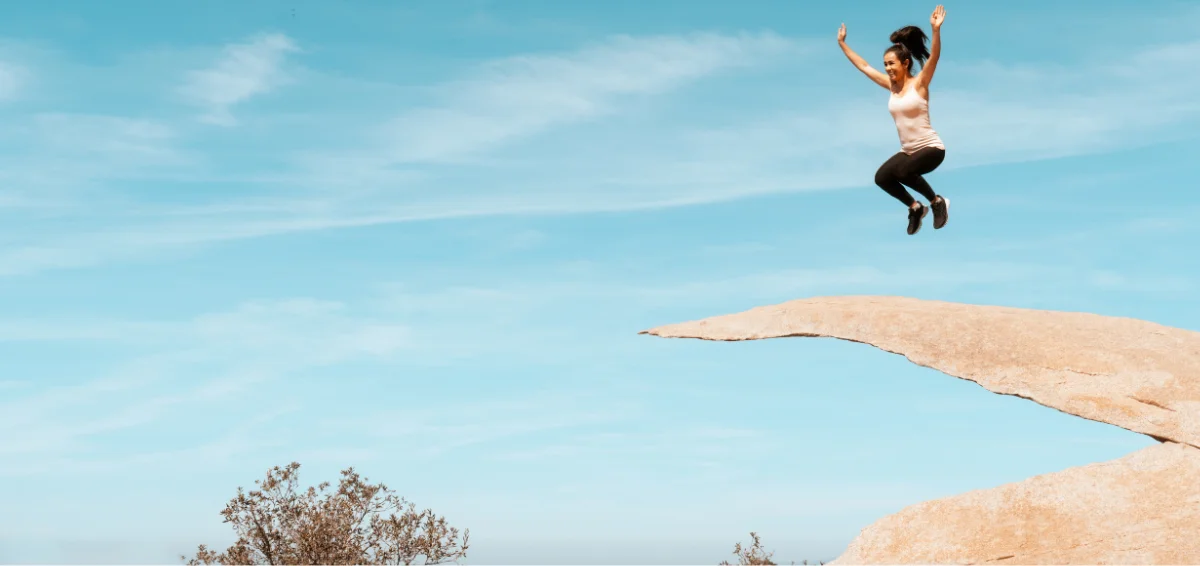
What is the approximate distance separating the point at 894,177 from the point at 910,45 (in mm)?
1640

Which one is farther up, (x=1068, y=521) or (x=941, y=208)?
(x=941, y=208)

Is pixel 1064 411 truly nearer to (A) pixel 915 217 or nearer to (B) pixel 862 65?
(A) pixel 915 217

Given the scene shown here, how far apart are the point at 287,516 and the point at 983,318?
392 inches

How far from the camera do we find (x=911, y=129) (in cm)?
1355

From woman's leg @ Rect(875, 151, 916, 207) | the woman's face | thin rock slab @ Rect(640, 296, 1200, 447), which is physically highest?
the woman's face

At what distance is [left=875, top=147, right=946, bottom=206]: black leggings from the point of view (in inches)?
532

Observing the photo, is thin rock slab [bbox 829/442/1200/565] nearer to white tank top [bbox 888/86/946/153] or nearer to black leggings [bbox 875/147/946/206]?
black leggings [bbox 875/147/946/206]

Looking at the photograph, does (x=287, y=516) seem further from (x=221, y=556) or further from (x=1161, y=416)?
(x=1161, y=416)

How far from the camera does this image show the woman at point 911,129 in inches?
530

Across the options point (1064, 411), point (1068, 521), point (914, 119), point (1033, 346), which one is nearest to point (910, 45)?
point (914, 119)

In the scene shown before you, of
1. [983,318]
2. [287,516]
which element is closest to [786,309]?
[983,318]

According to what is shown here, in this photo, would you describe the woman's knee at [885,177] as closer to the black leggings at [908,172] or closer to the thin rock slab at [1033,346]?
the black leggings at [908,172]

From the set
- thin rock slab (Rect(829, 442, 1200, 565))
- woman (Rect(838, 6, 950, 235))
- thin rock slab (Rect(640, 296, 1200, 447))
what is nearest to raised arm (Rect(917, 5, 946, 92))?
woman (Rect(838, 6, 950, 235))

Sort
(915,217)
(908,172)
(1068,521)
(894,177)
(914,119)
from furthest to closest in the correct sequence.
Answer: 1. (915,217)
2. (894,177)
3. (908,172)
4. (914,119)
5. (1068,521)
